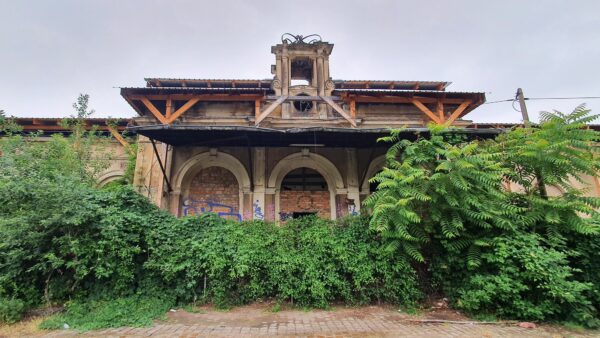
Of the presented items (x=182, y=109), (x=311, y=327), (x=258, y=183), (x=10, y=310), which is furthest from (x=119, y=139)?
(x=311, y=327)

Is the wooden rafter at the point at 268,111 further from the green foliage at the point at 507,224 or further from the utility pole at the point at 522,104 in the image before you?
the utility pole at the point at 522,104

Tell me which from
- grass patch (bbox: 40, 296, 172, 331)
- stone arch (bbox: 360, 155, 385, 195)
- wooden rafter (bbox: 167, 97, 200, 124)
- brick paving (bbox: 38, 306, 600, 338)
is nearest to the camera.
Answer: brick paving (bbox: 38, 306, 600, 338)

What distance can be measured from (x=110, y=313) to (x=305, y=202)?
643 centimetres

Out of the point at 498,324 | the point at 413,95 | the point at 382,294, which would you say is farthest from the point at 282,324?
the point at 413,95

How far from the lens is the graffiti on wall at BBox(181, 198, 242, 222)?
9.80 meters

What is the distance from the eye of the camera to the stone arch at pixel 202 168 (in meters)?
9.54

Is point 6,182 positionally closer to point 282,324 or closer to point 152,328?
point 152,328

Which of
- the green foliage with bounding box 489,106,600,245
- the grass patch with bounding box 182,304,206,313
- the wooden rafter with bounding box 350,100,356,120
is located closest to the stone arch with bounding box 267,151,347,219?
the wooden rafter with bounding box 350,100,356,120

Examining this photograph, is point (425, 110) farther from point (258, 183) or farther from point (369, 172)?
point (258, 183)

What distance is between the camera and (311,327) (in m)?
4.86

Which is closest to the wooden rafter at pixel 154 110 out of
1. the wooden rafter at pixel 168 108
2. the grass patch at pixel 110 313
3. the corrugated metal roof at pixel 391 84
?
the wooden rafter at pixel 168 108

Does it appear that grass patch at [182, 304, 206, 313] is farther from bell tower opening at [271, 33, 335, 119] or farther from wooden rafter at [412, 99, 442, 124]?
wooden rafter at [412, 99, 442, 124]

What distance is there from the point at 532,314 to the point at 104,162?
11.5m

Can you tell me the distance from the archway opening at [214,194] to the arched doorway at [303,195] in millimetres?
1693
